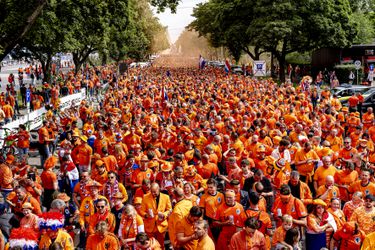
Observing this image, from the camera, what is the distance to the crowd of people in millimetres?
6016

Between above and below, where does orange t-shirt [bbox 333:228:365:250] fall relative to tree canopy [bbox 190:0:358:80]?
below

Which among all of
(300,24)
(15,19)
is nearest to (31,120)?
(15,19)

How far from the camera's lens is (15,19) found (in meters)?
14.9

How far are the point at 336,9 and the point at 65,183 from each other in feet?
113

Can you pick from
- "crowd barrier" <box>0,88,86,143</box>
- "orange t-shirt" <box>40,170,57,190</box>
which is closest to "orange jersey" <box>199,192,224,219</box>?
"orange t-shirt" <box>40,170,57,190</box>

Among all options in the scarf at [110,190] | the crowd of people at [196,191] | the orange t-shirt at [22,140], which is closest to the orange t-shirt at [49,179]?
the crowd of people at [196,191]

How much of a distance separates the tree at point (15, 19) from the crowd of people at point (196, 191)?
101 inches

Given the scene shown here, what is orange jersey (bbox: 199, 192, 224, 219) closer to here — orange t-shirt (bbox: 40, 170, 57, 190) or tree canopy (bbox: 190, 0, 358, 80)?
orange t-shirt (bbox: 40, 170, 57, 190)

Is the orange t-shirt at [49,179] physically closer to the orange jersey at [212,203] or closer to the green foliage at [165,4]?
the orange jersey at [212,203]

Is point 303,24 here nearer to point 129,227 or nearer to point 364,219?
point 364,219

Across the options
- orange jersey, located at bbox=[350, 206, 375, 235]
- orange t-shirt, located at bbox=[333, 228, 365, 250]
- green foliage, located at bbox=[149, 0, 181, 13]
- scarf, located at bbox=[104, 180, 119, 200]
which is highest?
green foliage, located at bbox=[149, 0, 181, 13]

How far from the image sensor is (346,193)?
8.28 m

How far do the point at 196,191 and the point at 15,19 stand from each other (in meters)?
9.86

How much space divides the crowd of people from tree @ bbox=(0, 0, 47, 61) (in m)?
2.57
